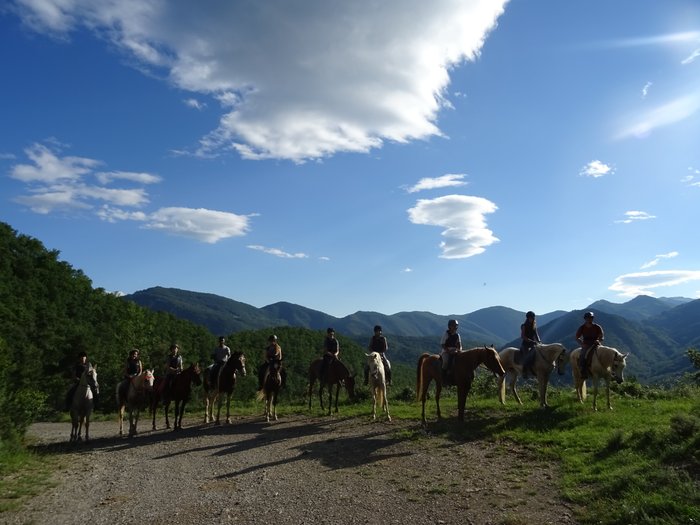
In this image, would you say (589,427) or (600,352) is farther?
(600,352)

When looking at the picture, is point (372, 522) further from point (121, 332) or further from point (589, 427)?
point (121, 332)

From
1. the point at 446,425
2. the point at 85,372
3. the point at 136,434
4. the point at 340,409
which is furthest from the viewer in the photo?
the point at 340,409

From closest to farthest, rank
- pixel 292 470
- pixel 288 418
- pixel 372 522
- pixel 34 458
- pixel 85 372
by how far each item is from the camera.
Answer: pixel 372 522, pixel 292 470, pixel 34 458, pixel 85 372, pixel 288 418

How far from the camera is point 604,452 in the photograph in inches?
349

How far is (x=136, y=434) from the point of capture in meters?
16.0

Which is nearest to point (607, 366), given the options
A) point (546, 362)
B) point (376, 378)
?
point (546, 362)

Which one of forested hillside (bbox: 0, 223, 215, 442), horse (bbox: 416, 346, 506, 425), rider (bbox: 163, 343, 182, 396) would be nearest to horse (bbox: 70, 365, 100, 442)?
rider (bbox: 163, 343, 182, 396)

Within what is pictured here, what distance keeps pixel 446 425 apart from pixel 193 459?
7168 millimetres

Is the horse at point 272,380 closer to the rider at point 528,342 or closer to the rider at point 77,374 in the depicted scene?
the rider at point 77,374

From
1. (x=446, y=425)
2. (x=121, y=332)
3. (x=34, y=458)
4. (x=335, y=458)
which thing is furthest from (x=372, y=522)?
(x=121, y=332)

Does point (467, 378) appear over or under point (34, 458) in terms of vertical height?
over

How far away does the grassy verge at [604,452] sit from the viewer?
6.06 metres

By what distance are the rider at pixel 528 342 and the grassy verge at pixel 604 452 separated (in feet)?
4.88

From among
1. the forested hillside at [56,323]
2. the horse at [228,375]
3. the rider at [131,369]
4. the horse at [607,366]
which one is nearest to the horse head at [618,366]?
the horse at [607,366]
